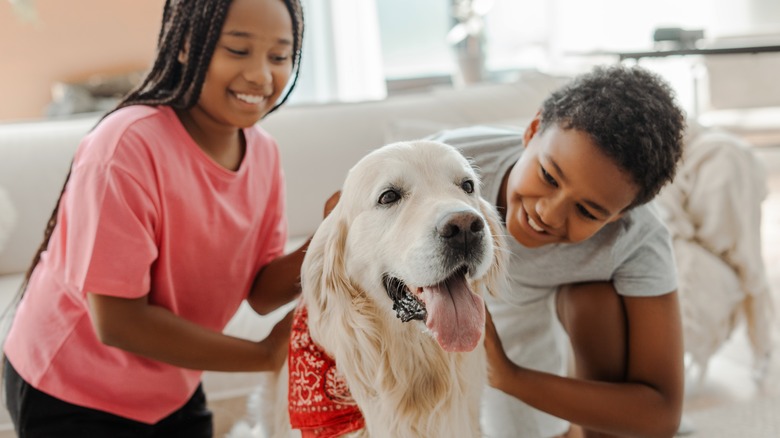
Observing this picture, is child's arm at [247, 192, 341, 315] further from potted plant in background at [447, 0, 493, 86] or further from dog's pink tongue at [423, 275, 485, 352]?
potted plant in background at [447, 0, 493, 86]

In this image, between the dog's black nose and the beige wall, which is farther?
the beige wall

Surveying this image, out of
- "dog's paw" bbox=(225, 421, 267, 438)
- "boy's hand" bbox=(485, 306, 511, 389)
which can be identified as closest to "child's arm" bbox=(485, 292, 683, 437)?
"boy's hand" bbox=(485, 306, 511, 389)

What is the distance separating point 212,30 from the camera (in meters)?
1.55

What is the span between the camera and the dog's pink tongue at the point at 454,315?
1.25m

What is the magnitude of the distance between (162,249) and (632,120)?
3.35ft

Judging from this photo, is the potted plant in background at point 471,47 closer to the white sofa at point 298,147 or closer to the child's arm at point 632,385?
the white sofa at point 298,147

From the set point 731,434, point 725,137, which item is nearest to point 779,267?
point 725,137

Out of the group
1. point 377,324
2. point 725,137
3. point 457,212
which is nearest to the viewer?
point 457,212

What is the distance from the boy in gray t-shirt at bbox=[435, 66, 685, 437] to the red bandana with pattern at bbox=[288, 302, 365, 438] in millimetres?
321

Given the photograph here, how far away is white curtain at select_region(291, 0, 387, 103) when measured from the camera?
502 centimetres

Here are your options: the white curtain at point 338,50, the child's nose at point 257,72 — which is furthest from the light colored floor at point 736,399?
the white curtain at point 338,50

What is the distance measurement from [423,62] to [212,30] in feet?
15.6

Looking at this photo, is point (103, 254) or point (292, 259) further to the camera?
point (292, 259)

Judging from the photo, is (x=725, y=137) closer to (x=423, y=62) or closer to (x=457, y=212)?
(x=457, y=212)
